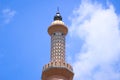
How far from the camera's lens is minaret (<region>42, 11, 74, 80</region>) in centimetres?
2716

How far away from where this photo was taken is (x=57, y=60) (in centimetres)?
2742

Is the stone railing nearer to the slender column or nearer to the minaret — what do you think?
the minaret

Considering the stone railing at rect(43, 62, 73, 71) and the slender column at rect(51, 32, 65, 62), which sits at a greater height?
the slender column at rect(51, 32, 65, 62)

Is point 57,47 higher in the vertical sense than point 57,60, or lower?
higher

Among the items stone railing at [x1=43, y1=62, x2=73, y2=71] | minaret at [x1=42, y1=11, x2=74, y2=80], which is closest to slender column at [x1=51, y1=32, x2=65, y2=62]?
minaret at [x1=42, y1=11, x2=74, y2=80]

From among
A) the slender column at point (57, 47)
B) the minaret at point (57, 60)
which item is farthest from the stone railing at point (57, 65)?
the slender column at point (57, 47)

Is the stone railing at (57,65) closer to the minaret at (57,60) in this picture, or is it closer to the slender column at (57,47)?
the minaret at (57,60)

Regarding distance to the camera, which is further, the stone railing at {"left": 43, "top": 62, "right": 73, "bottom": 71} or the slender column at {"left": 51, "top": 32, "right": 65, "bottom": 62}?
the slender column at {"left": 51, "top": 32, "right": 65, "bottom": 62}

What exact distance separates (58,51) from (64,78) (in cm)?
174

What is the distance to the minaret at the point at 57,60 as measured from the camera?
27.2 meters

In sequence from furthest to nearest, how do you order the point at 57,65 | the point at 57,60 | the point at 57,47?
the point at 57,47 < the point at 57,60 < the point at 57,65

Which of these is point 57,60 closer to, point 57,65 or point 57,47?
point 57,65

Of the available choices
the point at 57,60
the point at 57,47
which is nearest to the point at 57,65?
the point at 57,60

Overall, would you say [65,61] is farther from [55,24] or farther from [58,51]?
[55,24]
